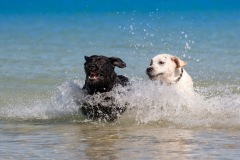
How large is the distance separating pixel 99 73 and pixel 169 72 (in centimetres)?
159

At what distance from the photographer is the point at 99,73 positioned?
39.4 ft

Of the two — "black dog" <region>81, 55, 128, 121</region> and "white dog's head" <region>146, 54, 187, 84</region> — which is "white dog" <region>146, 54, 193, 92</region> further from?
"black dog" <region>81, 55, 128, 121</region>

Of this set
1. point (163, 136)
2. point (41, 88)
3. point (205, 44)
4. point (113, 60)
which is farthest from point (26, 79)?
point (205, 44)

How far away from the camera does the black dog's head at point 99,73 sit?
1186 centimetres

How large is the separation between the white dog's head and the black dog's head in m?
0.80

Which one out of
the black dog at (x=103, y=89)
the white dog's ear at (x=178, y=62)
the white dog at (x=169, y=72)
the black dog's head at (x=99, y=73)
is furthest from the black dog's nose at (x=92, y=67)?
the white dog's ear at (x=178, y=62)

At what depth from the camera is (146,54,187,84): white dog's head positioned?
13.2m

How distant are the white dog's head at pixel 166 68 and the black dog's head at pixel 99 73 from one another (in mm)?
→ 799

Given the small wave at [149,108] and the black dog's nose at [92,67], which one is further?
the small wave at [149,108]

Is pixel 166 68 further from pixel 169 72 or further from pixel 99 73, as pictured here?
pixel 99 73

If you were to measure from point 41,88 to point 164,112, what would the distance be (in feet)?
16.1

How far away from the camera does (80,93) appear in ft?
41.1

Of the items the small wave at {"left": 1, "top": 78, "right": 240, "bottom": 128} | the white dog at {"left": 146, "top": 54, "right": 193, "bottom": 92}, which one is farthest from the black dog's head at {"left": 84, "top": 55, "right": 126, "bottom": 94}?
the white dog at {"left": 146, "top": 54, "right": 193, "bottom": 92}

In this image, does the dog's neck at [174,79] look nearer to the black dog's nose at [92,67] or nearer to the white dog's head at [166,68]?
the white dog's head at [166,68]
